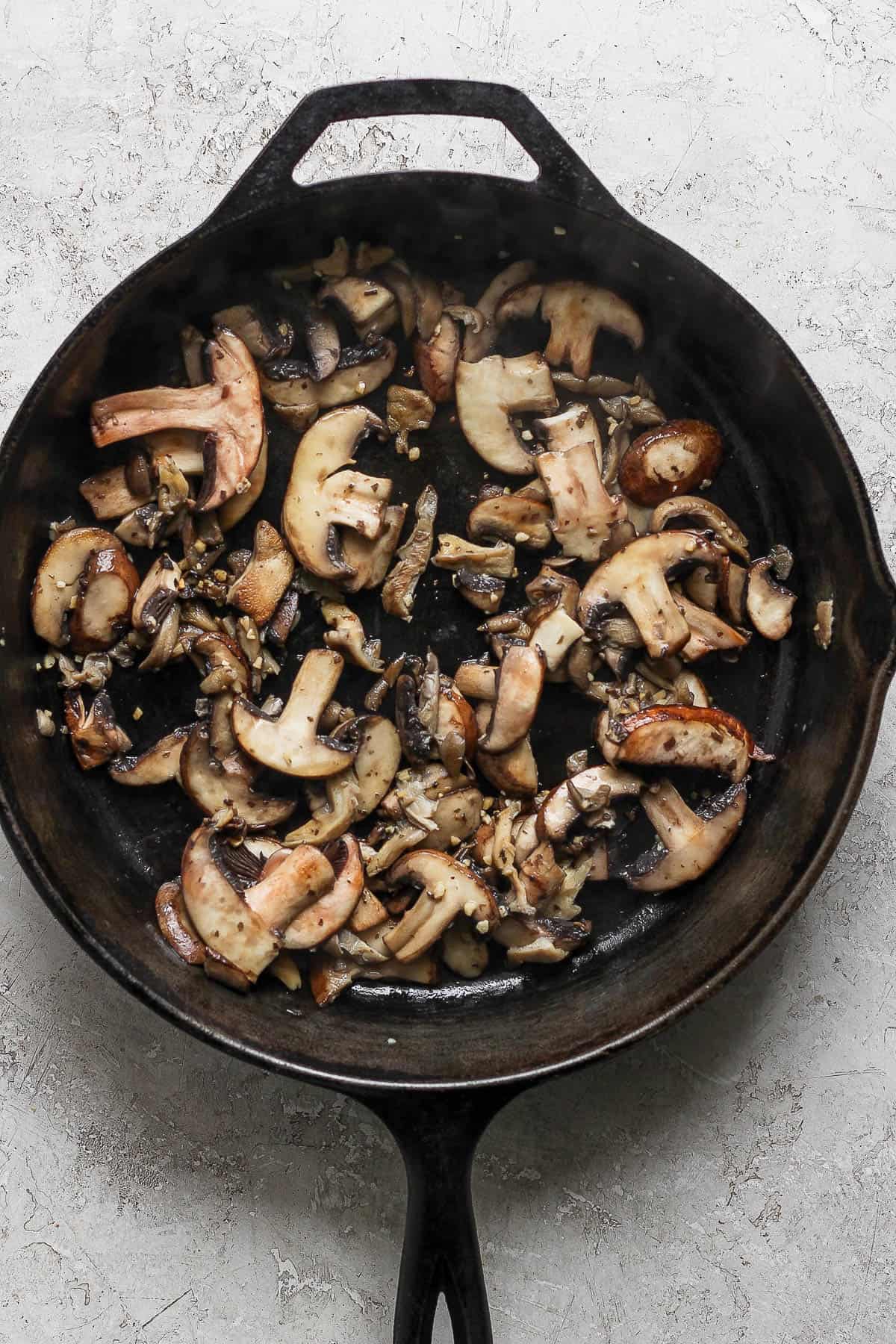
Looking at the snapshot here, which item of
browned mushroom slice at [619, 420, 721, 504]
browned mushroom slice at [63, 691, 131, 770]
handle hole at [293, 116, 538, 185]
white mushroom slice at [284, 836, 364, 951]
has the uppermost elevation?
handle hole at [293, 116, 538, 185]

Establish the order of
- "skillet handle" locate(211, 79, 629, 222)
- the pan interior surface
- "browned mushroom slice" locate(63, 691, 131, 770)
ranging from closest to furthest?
"skillet handle" locate(211, 79, 629, 222)
the pan interior surface
"browned mushroom slice" locate(63, 691, 131, 770)

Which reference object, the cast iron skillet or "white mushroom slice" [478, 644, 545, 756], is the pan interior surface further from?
"white mushroom slice" [478, 644, 545, 756]

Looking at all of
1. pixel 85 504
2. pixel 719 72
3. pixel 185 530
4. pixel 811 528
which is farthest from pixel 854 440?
pixel 85 504

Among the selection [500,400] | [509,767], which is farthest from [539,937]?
[500,400]

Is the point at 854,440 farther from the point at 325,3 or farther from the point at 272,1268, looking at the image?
the point at 272,1268

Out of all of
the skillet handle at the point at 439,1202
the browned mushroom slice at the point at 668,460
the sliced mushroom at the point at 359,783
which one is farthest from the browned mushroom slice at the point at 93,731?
the browned mushroom slice at the point at 668,460

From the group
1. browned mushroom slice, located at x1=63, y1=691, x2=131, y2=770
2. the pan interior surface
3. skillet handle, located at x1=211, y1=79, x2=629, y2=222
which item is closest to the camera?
skillet handle, located at x1=211, y1=79, x2=629, y2=222

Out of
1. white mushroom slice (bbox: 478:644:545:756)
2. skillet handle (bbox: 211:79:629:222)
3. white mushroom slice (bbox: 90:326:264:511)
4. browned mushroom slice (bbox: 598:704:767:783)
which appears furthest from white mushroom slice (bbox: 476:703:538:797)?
skillet handle (bbox: 211:79:629:222)
